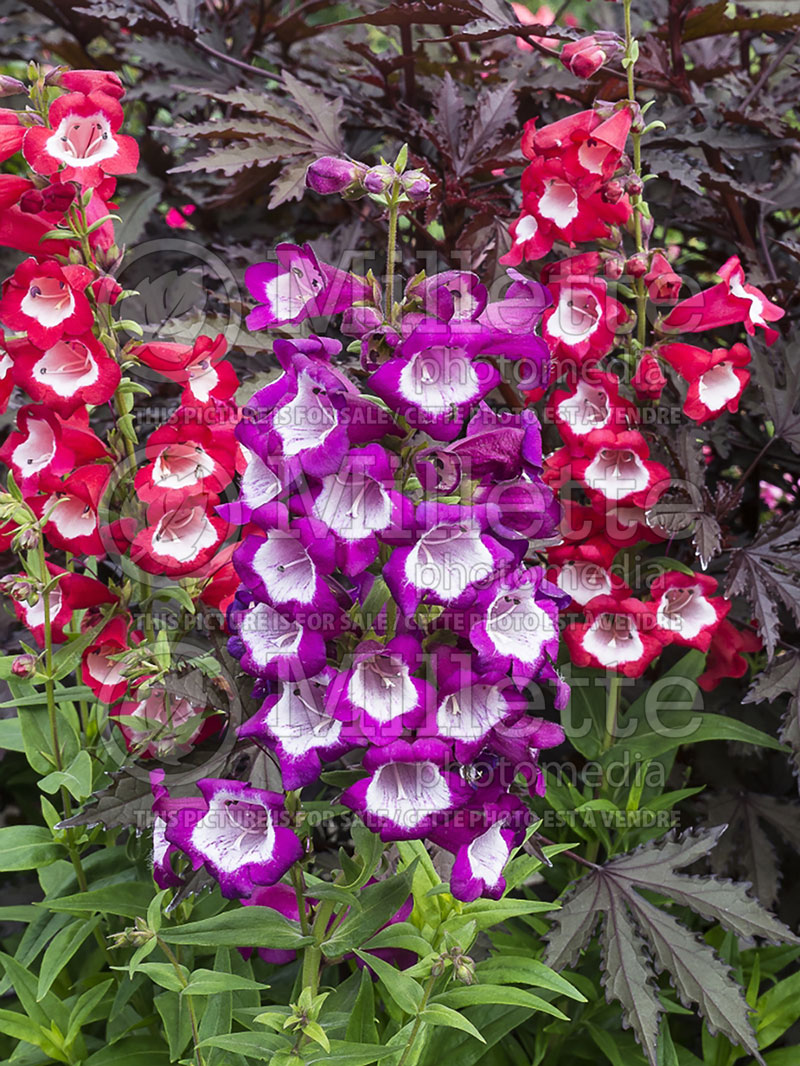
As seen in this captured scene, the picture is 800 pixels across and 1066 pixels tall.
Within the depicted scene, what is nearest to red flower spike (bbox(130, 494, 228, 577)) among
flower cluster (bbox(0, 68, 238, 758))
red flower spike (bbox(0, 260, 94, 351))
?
flower cluster (bbox(0, 68, 238, 758))

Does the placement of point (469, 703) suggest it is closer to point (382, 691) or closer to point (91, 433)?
point (382, 691)

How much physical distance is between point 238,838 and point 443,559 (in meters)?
0.34

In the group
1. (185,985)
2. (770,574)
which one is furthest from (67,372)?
(770,574)

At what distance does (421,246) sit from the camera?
5.70 ft

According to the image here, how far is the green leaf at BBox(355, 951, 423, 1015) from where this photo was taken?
0.94m

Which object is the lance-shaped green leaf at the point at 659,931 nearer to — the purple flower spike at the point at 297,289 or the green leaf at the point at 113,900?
the green leaf at the point at 113,900

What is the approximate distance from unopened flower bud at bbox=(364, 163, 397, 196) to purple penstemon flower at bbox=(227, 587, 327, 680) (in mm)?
374

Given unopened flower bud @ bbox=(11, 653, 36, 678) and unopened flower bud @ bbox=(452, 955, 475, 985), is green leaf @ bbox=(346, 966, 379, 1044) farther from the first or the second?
unopened flower bud @ bbox=(11, 653, 36, 678)

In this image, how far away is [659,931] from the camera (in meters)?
1.24

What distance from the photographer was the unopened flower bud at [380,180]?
3.00 ft

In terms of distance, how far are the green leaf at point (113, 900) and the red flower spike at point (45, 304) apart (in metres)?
0.60

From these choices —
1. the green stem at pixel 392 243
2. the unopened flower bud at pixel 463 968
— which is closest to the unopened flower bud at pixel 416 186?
the green stem at pixel 392 243

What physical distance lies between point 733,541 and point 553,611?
2.15ft

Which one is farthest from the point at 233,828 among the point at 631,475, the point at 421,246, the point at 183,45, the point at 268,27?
the point at 268,27
